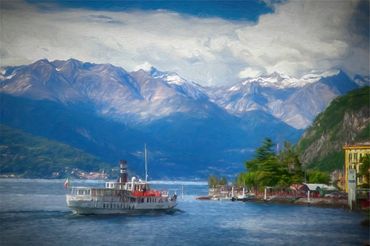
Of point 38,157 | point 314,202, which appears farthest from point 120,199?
point 38,157

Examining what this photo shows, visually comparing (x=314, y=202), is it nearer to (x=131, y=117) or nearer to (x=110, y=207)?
(x=110, y=207)

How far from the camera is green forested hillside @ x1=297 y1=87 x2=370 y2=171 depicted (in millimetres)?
72125

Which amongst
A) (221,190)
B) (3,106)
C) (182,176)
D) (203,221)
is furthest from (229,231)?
(3,106)

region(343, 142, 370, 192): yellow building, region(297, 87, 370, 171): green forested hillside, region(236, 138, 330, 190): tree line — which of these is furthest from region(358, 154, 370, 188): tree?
region(297, 87, 370, 171): green forested hillside

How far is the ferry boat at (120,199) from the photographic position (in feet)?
121

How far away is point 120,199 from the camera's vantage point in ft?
126

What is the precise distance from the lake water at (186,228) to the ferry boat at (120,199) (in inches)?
26.1

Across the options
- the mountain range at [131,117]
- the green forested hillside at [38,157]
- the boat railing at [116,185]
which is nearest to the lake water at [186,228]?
the boat railing at [116,185]

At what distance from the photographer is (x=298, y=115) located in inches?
7574

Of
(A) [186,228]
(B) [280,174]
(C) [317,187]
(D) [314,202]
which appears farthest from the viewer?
(B) [280,174]

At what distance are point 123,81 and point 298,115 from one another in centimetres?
4447

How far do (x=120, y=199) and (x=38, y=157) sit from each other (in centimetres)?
8168

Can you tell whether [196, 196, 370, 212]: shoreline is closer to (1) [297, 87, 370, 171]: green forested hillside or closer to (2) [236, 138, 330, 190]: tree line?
(2) [236, 138, 330, 190]: tree line

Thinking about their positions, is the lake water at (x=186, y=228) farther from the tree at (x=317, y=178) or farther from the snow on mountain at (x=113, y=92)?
the snow on mountain at (x=113, y=92)
